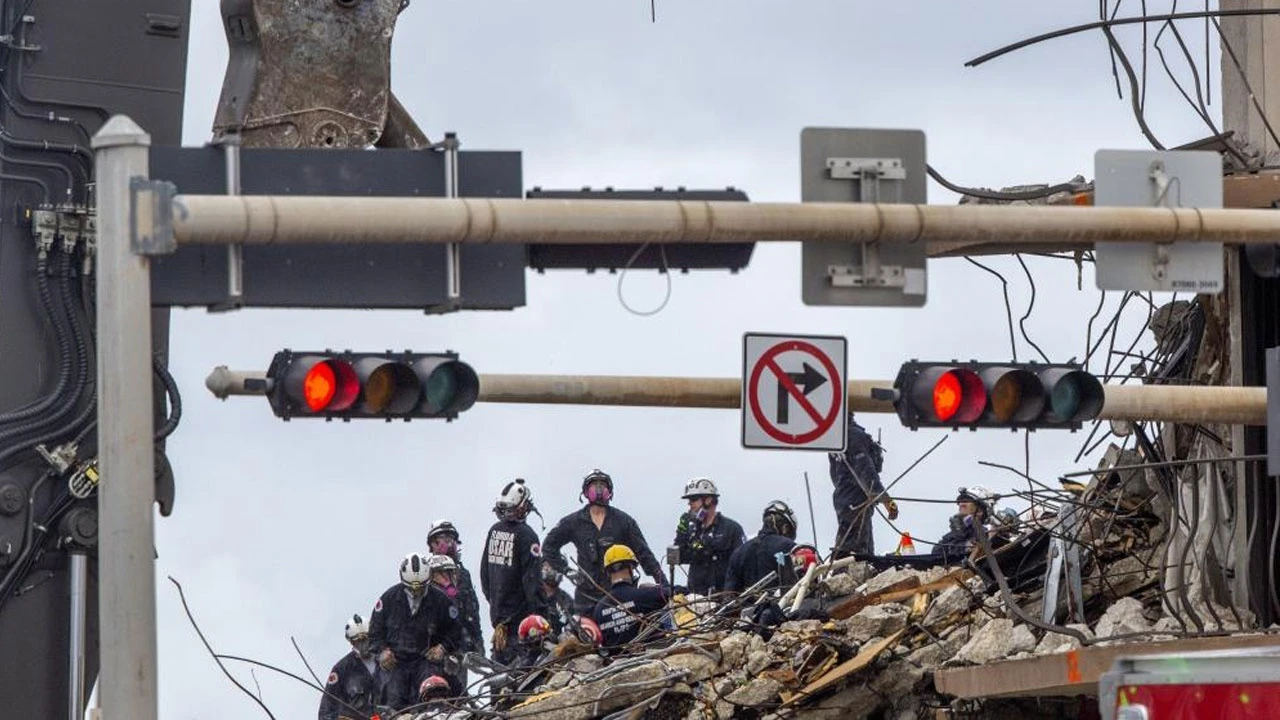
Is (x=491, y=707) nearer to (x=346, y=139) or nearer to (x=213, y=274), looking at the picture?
(x=346, y=139)

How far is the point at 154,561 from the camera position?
9617 millimetres

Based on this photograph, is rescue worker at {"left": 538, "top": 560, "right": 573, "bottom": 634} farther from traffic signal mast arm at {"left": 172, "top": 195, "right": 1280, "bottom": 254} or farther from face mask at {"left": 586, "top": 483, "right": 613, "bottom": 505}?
traffic signal mast arm at {"left": 172, "top": 195, "right": 1280, "bottom": 254}

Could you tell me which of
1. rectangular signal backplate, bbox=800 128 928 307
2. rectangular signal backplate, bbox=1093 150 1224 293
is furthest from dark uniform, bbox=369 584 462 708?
rectangular signal backplate, bbox=1093 150 1224 293

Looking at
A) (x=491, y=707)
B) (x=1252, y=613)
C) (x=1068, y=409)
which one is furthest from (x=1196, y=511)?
(x=491, y=707)

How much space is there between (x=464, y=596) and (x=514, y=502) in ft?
3.91

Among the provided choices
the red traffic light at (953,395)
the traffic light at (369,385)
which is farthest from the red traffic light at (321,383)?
the red traffic light at (953,395)

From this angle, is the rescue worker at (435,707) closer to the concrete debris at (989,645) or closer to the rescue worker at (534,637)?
the rescue worker at (534,637)

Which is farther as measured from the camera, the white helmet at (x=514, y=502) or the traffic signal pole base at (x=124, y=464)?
the white helmet at (x=514, y=502)

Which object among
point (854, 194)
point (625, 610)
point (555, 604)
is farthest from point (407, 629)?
point (854, 194)

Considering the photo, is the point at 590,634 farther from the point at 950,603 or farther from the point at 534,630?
the point at 950,603

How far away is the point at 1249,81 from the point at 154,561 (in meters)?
8.25

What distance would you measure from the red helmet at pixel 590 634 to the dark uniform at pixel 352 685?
4.73 m

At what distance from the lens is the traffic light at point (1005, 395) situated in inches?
466

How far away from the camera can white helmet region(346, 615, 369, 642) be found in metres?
Result: 25.4
